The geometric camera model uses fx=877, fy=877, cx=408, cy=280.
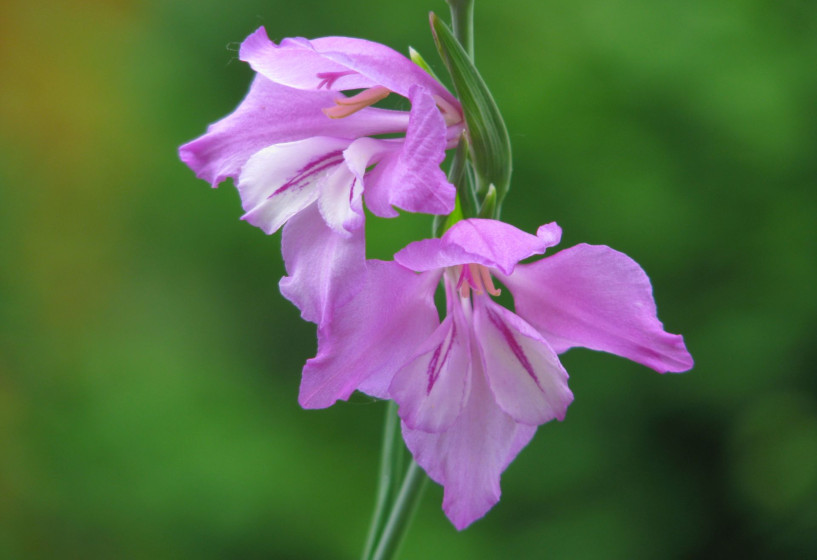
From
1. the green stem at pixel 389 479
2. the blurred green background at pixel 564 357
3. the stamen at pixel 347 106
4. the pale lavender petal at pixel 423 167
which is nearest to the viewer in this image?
the pale lavender petal at pixel 423 167


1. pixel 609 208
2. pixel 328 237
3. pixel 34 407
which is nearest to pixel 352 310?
pixel 328 237

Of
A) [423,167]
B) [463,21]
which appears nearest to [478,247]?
[423,167]

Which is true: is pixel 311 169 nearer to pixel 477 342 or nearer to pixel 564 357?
pixel 477 342

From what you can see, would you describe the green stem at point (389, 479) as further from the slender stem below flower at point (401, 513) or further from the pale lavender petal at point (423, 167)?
the pale lavender petal at point (423, 167)

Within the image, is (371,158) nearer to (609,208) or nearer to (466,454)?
(466,454)

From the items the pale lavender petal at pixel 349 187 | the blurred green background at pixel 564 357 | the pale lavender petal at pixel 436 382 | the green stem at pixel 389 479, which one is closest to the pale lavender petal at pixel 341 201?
the pale lavender petal at pixel 349 187

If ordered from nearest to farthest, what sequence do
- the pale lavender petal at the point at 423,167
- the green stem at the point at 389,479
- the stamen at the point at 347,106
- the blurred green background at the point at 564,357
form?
the pale lavender petal at the point at 423,167
the stamen at the point at 347,106
the green stem at the point at 389,479
the blurred green background at the point at 564,357

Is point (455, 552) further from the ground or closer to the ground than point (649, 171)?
closer to the ground

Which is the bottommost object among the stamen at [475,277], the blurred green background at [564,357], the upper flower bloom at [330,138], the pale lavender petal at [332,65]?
the blurred green background at [564,357]

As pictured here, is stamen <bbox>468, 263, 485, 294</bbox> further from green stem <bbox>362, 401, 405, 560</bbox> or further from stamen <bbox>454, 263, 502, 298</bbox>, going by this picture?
green stem <bbox>362, 401, 405, 560</bbox>
